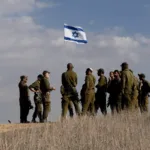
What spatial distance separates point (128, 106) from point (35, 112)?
2772 millimetres

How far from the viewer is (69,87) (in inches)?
620

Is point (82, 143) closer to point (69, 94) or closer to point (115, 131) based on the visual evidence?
point (115, 131)

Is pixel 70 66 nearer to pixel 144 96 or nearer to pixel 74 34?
pixel 144 96

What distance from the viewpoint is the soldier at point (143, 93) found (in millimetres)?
17016

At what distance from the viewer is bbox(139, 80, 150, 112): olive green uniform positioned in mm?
17031

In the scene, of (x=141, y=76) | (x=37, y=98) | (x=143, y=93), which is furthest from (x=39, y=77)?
(x=143, y=93)

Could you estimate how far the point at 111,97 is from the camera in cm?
1667

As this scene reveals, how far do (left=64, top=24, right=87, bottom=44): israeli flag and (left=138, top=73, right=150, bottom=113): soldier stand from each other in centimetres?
311

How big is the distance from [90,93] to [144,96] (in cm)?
202

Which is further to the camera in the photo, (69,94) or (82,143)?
(69,94)

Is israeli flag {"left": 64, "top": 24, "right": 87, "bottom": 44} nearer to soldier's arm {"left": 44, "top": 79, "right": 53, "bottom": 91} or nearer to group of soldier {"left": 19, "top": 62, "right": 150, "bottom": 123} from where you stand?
group of soldier {"left": 19, "top": 62, "right": 150, "bottom": 123}

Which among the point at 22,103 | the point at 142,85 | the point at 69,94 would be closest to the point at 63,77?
the point at 69,94

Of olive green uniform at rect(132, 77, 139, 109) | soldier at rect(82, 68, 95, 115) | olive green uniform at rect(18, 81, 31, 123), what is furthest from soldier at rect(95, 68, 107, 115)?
olive green uniform at rect(18, 81, 31, 123)

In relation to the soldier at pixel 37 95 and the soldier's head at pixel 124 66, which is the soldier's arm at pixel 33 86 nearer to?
the soldier at pixel 37 95
